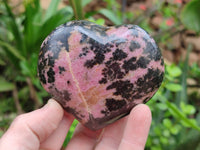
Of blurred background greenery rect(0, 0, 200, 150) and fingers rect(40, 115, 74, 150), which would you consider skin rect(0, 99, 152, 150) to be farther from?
blurred background greenery rect(0, 0, 200, 150)

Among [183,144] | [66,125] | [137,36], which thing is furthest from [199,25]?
[66,125]

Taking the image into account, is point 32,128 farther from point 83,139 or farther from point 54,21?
point 54,21

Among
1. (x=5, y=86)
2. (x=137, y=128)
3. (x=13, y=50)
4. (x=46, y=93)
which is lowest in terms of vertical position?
(x=46, y=93)

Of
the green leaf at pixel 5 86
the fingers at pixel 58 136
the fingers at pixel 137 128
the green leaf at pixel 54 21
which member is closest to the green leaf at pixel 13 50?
the green leaf at pixel 54 21

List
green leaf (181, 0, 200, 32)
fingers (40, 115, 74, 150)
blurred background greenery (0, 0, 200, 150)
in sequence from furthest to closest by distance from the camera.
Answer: green leaf (181, 0, 200, 32), blurred background greenery (0, 0, 200, 150), fingers (40, 115, 74, 150)

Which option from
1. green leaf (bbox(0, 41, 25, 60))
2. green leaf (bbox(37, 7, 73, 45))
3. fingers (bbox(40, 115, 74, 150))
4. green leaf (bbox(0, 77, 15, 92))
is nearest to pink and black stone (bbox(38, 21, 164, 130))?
fingers (bbox(40, 115, 74, 150))

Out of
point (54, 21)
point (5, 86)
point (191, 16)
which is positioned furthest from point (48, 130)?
point (191, 16)
